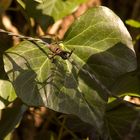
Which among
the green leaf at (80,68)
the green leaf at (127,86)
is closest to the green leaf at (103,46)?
the green leaf at (80,68)

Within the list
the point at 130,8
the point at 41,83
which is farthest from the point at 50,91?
the point at 130,8

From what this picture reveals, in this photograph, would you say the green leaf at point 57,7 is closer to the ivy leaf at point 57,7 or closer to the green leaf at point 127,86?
the ivy leaf at point 57,7

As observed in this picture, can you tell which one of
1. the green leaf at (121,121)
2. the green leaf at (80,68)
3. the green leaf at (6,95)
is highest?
the green leaf at (80,68)

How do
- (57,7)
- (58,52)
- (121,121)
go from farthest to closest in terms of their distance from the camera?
(57,7) < (121,121) < (58,52)

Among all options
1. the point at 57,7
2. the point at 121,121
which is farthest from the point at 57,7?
the point at 121,121

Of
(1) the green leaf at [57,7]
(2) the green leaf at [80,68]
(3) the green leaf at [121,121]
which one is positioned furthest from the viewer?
(1) the green leaf at [57,7]

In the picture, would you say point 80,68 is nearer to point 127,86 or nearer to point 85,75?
point 85,75
